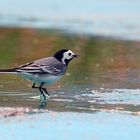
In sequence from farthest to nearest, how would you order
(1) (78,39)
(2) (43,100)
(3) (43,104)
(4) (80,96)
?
(1) (78,39) < (4) (80,96) < (2) (43,100) < (3) (43,104)

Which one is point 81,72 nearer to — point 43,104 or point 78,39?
point 43,104

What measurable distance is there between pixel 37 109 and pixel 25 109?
16 centimetres

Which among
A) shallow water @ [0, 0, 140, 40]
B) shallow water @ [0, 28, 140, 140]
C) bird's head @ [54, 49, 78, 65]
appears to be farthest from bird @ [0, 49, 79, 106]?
shallow water @ [0, 0, 140, 40]

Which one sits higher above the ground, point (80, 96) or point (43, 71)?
point (43, 71)

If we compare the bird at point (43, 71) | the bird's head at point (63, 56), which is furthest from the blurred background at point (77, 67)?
the bird's head at point (63, 56)

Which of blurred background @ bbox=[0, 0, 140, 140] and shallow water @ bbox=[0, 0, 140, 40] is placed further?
shallow water @ bbox=[0, 0, 140, 40]

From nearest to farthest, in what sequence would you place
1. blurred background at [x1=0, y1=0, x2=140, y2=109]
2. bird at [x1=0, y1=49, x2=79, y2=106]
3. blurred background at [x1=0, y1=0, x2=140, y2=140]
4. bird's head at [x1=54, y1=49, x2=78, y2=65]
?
blurred background at [x1=0, y1=0, x2=140, y2=140], bird at [x1=0, y1=49, x2=79, y2=106], bird's head at [x1=54, y1=49, x2=78, y2=65], blurred background at [x1=0, y1=0, x2=140, y2=109]

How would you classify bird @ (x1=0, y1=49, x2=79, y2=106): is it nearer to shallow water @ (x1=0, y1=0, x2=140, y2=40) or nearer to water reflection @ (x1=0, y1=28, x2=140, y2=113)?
water reflection @ (x1=0, y1=28, x2=140, y2=113)

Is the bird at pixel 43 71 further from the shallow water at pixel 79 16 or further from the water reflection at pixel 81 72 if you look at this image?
the shallow water at pixel 79 16

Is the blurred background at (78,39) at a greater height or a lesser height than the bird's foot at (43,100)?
greater

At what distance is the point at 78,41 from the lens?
1745 centimetres

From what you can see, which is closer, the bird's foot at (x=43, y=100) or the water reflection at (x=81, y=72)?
the bird's foot at (x=43, y=100)

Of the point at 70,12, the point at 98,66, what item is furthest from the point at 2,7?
the point at 98,66

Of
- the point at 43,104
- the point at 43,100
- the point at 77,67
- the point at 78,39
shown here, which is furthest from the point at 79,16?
the point at 43,104
